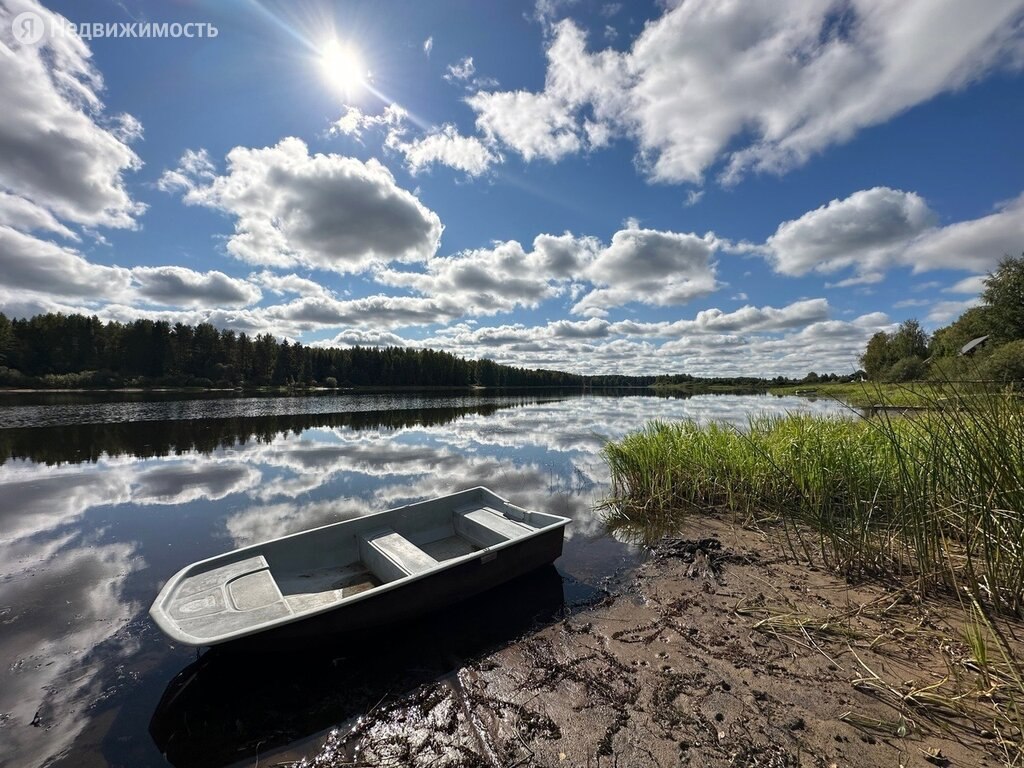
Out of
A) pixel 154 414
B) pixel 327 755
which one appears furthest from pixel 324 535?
pixel 154 414

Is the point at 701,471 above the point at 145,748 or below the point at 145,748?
above

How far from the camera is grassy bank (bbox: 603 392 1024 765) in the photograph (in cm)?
416

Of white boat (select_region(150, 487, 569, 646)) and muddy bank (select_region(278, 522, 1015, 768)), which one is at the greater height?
white boat (select_region(150, 487, 569, 646))

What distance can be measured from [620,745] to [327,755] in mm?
2707

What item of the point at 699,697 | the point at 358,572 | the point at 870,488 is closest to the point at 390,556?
the point at 358,572

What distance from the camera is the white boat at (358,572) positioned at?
16.0ft

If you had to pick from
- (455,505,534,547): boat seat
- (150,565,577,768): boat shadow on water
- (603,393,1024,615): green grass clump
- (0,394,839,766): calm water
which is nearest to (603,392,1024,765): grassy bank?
(603,393,1024,615): green grass clump

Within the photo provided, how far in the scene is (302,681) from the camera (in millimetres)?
4977

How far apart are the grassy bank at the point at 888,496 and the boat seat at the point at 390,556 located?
214 inches

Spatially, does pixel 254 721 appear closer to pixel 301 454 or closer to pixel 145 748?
pixel 145 748

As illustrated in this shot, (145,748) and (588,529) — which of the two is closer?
(145,748)

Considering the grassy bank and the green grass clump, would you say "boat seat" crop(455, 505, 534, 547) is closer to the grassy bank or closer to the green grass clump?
the grassy bank

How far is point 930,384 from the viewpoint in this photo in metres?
4.62

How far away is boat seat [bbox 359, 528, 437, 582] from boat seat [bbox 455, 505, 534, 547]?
1492 mm
